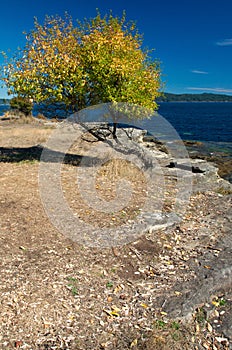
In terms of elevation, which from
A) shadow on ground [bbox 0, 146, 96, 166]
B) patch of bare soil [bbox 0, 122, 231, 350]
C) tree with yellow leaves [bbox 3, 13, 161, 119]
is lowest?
patch of bare soil [bbox 0, 122, 231, 350]

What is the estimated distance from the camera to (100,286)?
700 cm

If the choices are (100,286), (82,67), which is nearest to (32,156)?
(82,67)

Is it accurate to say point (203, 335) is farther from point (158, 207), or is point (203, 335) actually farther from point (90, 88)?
point (90, 88)

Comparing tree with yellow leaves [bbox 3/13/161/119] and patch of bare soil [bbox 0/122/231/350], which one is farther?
tree with yellow leaves [bbox 3/13/161/119]

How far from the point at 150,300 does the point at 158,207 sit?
4.83 meters

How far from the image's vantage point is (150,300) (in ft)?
21.9

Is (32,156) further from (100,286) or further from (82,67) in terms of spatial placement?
(100,286)

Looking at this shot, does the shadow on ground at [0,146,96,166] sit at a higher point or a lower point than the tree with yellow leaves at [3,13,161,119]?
lower

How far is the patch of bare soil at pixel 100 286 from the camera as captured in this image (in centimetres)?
573

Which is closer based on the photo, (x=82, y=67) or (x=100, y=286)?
(x=100, y=286)

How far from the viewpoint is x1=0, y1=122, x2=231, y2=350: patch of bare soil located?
5727mm

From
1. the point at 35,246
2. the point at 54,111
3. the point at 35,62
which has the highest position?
the point at 35,62

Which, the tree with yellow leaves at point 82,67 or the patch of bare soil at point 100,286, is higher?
the tree with yellow leaves at point 82,67

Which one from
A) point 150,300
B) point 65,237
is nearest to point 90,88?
point 65,237
